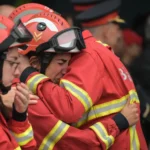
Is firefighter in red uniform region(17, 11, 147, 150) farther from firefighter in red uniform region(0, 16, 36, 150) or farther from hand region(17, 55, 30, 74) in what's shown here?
firefighter in red uniform region(0, 16, 36, 150)

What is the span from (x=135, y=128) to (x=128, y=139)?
0.52 ft

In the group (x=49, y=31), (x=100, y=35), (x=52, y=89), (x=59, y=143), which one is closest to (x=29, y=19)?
(x=49, y=31)

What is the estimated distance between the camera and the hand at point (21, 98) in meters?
4.64

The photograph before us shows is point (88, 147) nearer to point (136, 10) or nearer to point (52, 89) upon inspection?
point (52, 89)

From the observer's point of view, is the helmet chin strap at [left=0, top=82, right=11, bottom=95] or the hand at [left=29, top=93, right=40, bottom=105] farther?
the hand at [left=29, top=93, right=40, bottom=105]

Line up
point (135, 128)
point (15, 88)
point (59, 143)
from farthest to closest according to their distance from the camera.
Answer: point (135, 128) < point (59, 143) < point (15, 88)

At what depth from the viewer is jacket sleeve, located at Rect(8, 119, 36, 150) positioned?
477 centimetres

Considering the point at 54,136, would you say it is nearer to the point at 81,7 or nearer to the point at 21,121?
the point at 21,121

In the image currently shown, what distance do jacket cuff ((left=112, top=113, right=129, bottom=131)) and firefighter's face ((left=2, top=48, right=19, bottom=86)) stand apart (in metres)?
1.11

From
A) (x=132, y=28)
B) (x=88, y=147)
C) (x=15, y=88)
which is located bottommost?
(x=132, y=28)

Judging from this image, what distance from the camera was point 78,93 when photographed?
5.41 metres

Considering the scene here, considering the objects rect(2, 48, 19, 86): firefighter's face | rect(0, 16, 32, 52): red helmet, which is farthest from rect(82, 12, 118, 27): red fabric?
rect(2, 48, 19, 86): firefighter's face

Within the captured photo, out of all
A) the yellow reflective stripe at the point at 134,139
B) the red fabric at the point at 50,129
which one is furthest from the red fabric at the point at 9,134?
the yellow reflective stripe at the point at 134,139

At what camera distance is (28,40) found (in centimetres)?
513
